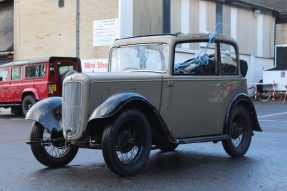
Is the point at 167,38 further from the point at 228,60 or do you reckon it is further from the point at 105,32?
the point at 105,32

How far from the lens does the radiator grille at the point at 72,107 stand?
7188mm

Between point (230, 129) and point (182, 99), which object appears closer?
point (182, 99)

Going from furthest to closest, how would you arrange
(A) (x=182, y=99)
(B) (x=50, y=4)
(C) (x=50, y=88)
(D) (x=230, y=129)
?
(B) (x=50, y=4), (C) (x=50, y=88), (D) (x=230, y=129), (A) (x=182, y=99)

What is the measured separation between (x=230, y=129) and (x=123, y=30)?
15020 mm

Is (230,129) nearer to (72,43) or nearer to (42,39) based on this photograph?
(72,43)

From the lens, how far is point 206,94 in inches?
329

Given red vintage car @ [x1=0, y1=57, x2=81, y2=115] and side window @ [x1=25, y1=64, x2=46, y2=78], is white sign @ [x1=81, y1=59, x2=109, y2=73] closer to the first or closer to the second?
red vintage car @ [x1=0, y1=57, x2=81, y2=115]

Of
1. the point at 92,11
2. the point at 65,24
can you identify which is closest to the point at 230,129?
→ the point at 92,11

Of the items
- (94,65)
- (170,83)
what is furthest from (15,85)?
(170,83)

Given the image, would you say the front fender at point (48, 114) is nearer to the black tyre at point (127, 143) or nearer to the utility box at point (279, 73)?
the black tyre at point (127, 143)

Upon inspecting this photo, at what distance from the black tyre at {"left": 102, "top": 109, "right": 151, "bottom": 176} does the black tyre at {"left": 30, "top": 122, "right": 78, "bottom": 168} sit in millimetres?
1109

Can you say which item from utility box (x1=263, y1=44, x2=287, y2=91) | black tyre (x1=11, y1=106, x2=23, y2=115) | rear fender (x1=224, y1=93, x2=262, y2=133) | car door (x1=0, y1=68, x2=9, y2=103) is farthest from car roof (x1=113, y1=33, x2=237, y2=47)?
utility box (x1=263, y1=44, x2=287, y2=91)

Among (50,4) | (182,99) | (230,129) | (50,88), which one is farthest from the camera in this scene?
(50,4)

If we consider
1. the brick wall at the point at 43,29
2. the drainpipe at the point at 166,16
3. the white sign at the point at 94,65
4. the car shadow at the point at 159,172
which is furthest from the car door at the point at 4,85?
the car shadow at the point at 159,172
